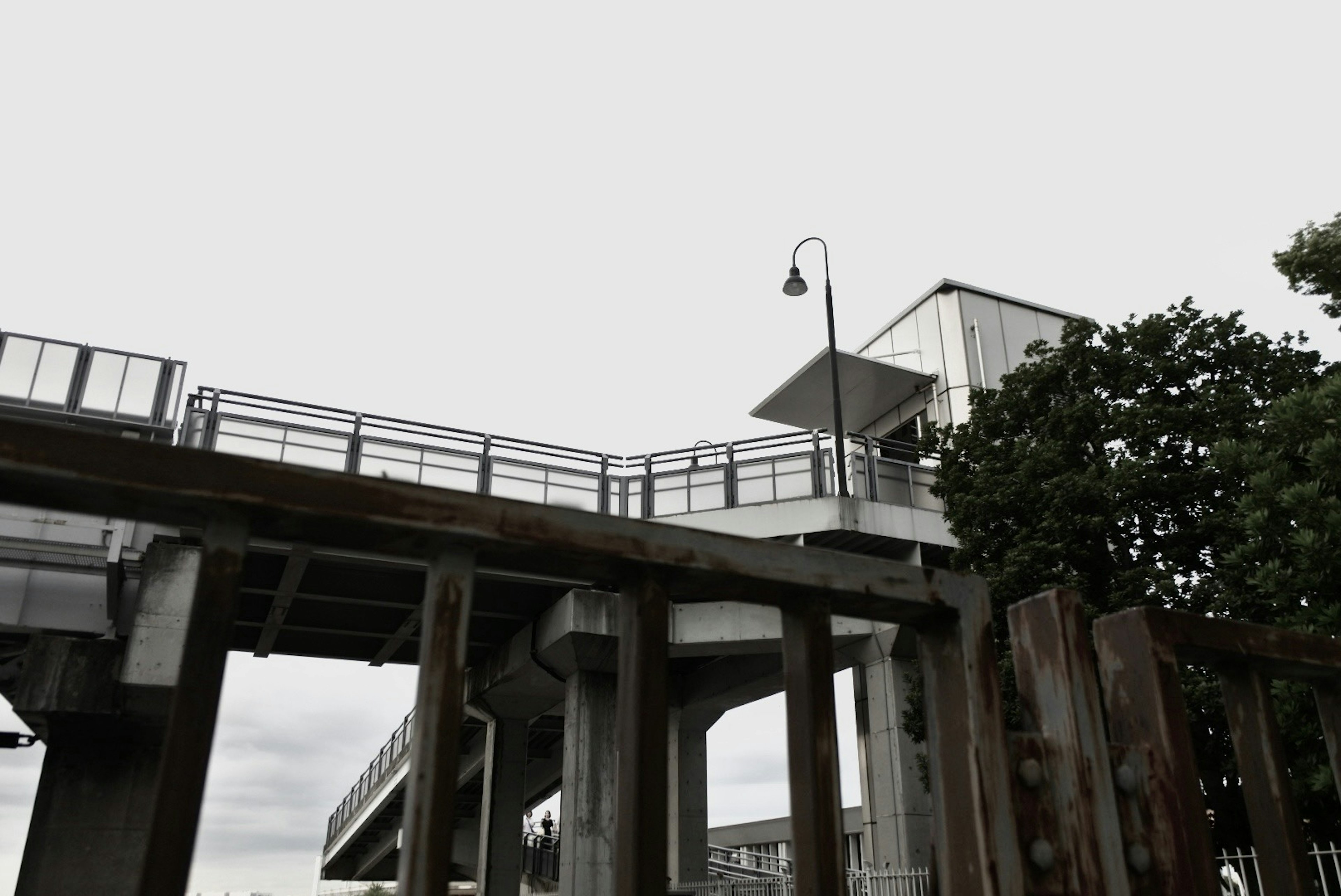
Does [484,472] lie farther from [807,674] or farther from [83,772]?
[807,674]

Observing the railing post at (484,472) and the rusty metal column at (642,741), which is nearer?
the rusty metal column at (642,741)

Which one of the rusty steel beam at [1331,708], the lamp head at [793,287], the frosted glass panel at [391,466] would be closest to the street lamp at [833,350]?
the lamp head at [793,287]

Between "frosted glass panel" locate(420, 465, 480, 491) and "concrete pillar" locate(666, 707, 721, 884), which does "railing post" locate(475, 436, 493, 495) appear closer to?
"frosted glass panel" locate(420, 465, 480, 491)

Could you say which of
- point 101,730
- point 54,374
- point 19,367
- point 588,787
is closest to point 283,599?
point 101,730

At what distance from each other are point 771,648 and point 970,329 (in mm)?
12474

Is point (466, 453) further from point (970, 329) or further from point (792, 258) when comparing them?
point (970, 329)

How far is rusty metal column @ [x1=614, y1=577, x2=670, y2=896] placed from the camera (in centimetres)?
181

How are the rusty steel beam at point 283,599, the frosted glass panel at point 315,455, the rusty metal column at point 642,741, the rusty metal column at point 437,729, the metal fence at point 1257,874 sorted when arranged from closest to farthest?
the rusty metal column at point 437,729 → the rusty metal column at point 642,741 → the metal fence at point 1257,874 → the rusty steel beam at point 283,599 → the frosted glass panel at point 315,455

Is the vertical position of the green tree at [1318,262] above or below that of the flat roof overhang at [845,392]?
below

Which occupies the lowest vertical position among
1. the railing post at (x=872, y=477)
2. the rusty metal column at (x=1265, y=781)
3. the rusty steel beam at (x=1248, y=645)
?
the rusty metal column at (x=1265, y=781)

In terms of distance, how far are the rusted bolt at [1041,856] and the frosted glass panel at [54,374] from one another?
19.8 m

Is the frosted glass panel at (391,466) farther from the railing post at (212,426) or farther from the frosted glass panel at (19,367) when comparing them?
the frosted glass panel at (19,367)

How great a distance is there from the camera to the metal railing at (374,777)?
3403cm

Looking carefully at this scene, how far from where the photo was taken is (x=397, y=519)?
68.8 inches
